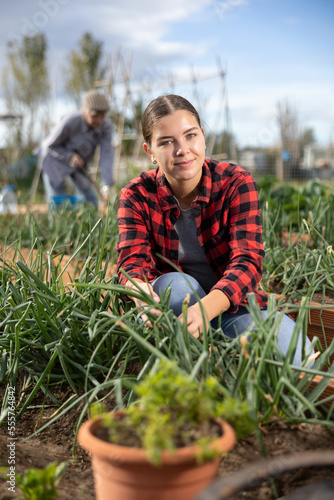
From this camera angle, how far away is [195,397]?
68cm

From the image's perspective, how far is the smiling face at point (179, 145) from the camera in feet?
4.88

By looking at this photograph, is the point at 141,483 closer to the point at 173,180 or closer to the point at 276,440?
the point at 276,440

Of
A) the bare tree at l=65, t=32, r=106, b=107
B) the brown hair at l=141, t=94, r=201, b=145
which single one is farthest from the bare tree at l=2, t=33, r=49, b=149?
the brown hair at l=141, t=94, r=201, b=145

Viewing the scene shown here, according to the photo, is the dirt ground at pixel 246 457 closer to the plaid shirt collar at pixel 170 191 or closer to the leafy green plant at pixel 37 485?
the leafy green plant at pixel 37 485

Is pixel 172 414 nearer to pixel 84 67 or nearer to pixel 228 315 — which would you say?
A: pixel 228 315

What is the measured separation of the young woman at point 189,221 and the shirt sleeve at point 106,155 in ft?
8.93

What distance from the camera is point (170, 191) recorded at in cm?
161

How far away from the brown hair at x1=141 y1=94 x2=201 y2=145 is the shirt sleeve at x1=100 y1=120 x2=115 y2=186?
9.08ft

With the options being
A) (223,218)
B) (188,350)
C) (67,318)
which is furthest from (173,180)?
(188,350)

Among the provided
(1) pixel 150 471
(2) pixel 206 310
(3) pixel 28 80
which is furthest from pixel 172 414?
(3) pixel 28 80

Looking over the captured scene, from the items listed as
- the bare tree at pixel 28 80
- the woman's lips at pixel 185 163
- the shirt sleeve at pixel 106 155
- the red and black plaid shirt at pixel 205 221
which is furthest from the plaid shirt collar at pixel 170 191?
the bare tree at pixel 28 80

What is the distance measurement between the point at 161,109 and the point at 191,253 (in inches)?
19.7

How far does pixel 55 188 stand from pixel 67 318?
10.8ft

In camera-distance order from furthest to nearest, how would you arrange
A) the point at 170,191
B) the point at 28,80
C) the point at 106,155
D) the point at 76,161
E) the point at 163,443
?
the point at 28,80
the point at 106,155
the point at 76,161
the point at 170,191
the point at 163,443
